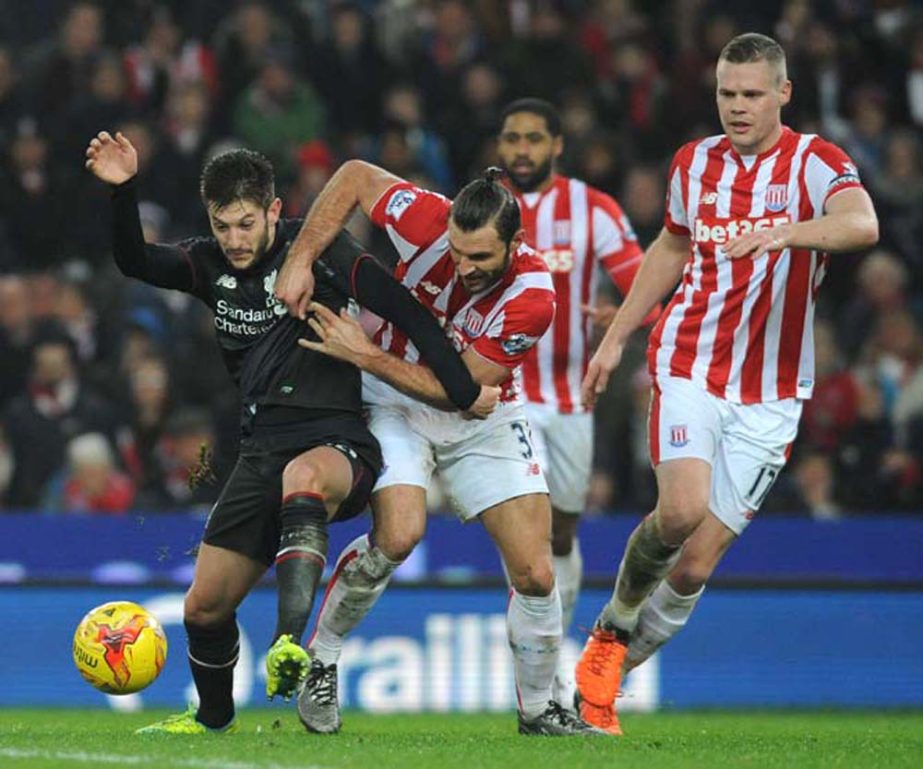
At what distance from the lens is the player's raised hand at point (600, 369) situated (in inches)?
329

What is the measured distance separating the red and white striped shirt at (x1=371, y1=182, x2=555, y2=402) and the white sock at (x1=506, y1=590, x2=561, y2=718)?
812 mm

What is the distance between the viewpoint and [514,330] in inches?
312

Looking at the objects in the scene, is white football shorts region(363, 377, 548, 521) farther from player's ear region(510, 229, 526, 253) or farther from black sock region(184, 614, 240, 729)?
black sock region(184, 614, 240, 729)

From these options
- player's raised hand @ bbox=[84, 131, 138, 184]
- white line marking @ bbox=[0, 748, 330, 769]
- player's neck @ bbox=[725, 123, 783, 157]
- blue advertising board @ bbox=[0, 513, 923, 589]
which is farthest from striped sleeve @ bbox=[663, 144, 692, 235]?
blue advertising board @ bbox=[0, 513, 923, 589]

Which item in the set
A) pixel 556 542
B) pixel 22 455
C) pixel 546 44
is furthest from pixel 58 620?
pixel 546 44

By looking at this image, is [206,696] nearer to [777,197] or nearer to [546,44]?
[777,197]

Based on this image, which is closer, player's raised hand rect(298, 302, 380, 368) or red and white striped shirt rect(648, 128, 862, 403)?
player's raised hand rect(298, 302, 380, 368)

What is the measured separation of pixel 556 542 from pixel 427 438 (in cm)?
220

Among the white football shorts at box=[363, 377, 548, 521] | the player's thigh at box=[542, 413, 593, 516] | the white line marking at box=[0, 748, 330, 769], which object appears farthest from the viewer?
Answer: the player's thigh at box=[542, 413, 593, 516]

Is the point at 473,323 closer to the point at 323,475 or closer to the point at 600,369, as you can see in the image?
the point at 600,369

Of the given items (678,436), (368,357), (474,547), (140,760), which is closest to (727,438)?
(678,436)

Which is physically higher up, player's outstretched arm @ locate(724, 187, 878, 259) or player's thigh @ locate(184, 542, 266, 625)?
player's outstretched arm @ locate(724, 187, 878, 259)

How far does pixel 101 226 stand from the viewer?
15.3m

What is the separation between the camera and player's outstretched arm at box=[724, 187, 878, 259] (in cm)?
752
